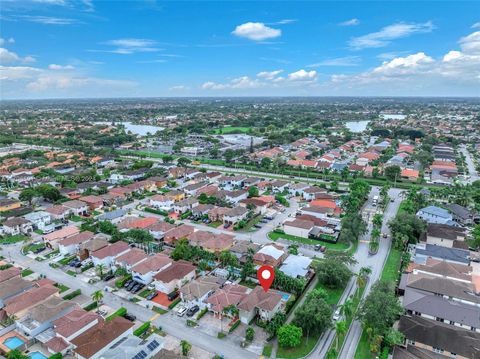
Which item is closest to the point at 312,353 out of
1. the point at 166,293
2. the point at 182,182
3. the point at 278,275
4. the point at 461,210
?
the point at 278,275

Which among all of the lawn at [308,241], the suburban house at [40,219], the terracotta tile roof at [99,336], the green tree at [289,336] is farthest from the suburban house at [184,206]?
the green tree at [289,336]

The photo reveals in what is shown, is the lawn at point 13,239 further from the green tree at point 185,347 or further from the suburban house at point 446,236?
the suburban house at point 446,236

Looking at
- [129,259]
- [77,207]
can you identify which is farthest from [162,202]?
[129,259]

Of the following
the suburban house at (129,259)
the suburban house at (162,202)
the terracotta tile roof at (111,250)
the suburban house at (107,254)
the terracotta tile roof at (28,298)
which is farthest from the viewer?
the suburban house at (162,202)

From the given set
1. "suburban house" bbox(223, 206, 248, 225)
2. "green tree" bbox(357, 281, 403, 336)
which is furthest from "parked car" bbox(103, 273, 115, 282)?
"green tree" bbox(357, 281, 403, 336)

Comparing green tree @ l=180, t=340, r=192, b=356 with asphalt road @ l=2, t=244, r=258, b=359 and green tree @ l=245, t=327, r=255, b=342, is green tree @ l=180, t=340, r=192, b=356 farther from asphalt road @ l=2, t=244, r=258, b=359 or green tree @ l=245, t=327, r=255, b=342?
green tree @ l=245, t=327, r=255, b=342

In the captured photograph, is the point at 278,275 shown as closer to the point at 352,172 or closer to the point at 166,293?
the point at 166,293
